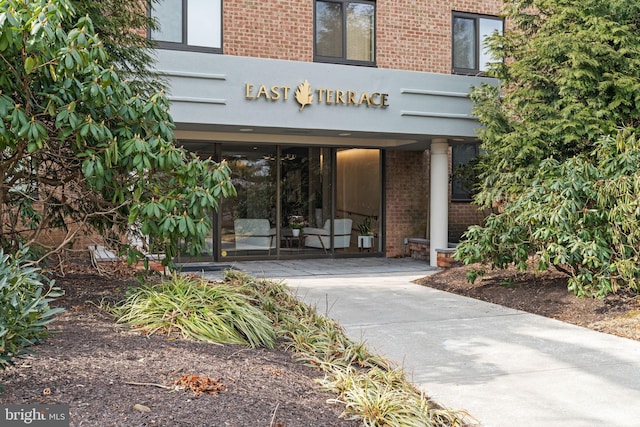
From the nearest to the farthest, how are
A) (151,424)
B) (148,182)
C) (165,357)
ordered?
(151,424) < (165,357) < (148,182)

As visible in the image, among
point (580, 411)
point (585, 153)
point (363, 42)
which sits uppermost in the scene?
point (363, 42)

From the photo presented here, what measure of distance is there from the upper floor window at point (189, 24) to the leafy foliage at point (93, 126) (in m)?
5.84

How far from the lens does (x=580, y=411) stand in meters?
4.12

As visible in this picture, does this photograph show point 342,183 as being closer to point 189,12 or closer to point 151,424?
point 189,12

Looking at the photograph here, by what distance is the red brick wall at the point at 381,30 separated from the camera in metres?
12.4

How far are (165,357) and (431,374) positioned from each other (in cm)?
225

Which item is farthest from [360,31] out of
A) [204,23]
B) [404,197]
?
A: [404,197]

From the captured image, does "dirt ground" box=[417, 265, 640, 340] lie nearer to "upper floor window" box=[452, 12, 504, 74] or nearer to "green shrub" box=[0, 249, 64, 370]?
"green shrub" box=[0, 249, 64, 370]

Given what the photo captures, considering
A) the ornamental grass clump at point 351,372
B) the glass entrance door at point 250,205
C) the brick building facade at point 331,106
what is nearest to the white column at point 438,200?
the brick building facade at point 331,106

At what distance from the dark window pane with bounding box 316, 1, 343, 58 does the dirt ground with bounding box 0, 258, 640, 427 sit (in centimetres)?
915

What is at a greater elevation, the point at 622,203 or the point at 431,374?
the point at 622,203

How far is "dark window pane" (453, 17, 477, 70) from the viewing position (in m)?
14.6

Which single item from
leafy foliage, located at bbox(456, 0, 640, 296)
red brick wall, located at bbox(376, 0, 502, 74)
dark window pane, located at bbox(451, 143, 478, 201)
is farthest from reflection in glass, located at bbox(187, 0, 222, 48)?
dark window pane, located at bbox(451, 143, 478, 201)

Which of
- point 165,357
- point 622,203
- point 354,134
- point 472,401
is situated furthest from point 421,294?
point 165,357
